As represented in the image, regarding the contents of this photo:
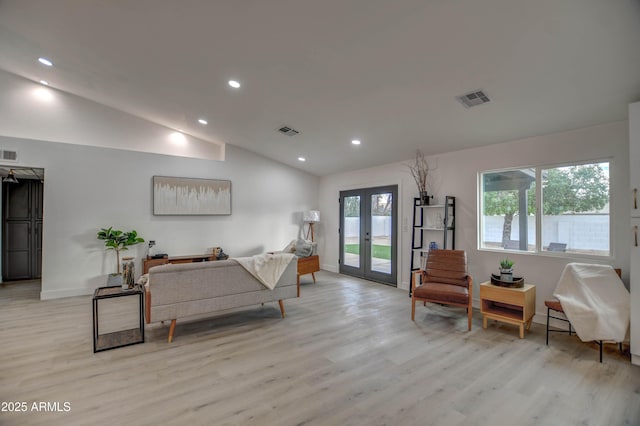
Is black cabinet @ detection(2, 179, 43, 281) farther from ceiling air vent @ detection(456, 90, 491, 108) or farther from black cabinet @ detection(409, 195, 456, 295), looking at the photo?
ceiling air vent @ detection(456, 90, 491, 108)

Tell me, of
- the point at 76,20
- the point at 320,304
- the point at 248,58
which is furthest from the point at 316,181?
the point at 76,20

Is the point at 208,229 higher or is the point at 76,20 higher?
the point at 76,20

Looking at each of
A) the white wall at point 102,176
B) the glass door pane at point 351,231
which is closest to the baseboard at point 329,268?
the glass door pane at point 351,231

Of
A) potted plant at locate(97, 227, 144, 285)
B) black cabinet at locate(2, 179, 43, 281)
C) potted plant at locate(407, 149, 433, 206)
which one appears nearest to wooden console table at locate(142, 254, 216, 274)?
potted plant at locate(97, 227, 144, 285)

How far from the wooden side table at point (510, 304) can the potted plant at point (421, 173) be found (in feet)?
6.04

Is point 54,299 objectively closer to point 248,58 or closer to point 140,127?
point 140,127

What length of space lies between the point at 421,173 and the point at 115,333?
5167mm

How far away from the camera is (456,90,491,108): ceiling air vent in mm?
3258

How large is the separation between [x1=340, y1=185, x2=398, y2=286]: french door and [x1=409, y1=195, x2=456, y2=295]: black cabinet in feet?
1.74

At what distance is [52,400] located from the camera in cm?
221

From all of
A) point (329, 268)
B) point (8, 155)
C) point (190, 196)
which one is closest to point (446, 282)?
point (329, 268)

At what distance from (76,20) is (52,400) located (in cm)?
371

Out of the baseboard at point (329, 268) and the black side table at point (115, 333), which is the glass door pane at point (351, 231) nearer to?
the baseboard at point (329, 268)

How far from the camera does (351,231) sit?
7.03 meters
